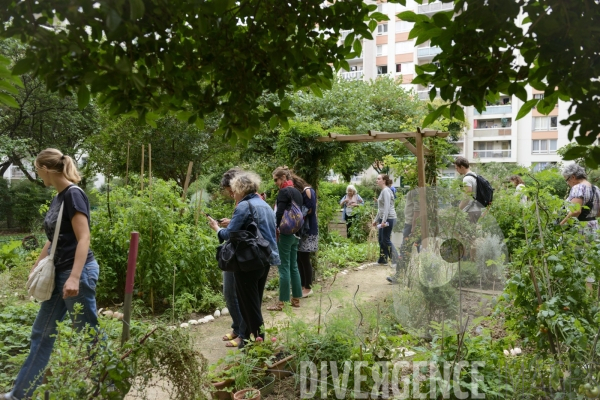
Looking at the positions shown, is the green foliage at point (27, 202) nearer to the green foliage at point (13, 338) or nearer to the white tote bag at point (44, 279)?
the green foliage at point (13, 338)

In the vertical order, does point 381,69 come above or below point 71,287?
above

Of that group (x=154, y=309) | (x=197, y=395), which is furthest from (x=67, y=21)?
(x=154, y=309)

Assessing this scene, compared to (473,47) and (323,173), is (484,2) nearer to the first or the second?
(473,47)

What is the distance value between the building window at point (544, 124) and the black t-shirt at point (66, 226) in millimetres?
39656

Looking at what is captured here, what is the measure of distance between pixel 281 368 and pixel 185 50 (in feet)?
8.70

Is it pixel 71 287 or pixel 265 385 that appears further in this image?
pixel 265 385

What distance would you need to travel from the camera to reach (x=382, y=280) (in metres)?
8.10

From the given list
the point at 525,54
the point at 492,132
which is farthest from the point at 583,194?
the point at 492,132

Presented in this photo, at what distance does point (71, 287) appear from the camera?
3.01 metres

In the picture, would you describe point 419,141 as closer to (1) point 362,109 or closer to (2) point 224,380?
(2) point 224,380

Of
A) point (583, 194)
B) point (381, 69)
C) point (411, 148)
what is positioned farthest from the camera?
point (381, 69)

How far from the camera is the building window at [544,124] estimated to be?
122 feet

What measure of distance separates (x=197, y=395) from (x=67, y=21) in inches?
77.4

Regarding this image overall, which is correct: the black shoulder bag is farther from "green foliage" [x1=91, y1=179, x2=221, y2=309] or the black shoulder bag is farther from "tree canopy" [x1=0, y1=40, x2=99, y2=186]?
"tree canopy" [x1=0, y1=40, x2=99, y2=186]
